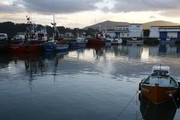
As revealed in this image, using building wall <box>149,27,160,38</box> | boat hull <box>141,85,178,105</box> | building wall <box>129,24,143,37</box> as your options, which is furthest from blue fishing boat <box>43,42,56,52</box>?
building wall <box>149,27,160,38</box>

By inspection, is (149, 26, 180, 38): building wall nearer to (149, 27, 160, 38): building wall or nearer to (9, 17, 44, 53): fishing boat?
(149, 27, 160, 38): building wall

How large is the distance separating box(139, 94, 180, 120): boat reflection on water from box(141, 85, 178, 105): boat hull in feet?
1.21

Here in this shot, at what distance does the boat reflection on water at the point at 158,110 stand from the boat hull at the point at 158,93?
1.21 ft

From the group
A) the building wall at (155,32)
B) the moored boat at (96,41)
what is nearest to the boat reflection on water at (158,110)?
the moored boat at (96,41)

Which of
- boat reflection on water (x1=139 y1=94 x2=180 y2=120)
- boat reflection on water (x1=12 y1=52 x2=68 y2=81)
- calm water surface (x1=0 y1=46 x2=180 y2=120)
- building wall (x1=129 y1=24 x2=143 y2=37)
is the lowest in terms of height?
boat reflection on water (x1=139 y1=94 x2=180 y2=120)

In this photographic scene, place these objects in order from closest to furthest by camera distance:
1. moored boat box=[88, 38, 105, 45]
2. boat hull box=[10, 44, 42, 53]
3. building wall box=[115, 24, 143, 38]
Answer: boat hull box=[10, 44, 42, 53] < moored boat box=[88, 38, 105, 45] < building wall box=[115, 24, 143, 38]

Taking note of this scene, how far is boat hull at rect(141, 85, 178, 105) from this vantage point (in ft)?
59.9

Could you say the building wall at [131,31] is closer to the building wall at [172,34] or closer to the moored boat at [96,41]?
the building wall at [172,34]

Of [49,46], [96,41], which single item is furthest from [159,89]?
[96,41]

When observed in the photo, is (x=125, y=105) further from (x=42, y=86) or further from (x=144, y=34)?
(x=144, y=34)

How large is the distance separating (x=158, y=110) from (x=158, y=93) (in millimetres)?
1146

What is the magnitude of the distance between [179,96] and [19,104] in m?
12.1

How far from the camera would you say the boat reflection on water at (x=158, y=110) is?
17.1 metres

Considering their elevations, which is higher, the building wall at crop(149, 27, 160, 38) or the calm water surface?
the building wall at crop(149, 27, 160, 38)
